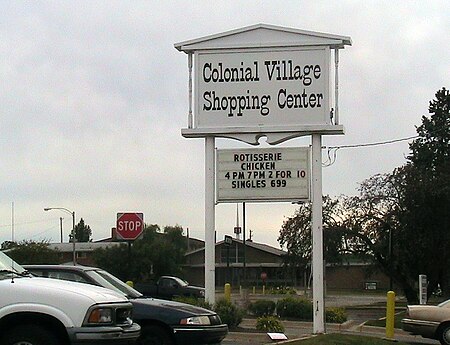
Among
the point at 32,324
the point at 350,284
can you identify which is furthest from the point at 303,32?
the point at 350,284

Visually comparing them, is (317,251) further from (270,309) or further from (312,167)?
(270,309)

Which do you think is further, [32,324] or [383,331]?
[383,331]

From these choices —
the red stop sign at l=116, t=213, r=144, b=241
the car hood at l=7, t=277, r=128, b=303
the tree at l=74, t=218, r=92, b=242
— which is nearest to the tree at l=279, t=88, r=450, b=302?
the red stop sign at l=116, t=213, r=144, b=241

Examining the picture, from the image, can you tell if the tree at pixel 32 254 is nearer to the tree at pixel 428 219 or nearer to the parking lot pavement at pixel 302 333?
the tree at pixel 428 219

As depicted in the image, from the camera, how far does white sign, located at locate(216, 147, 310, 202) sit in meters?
18.8

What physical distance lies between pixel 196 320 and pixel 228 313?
6333 millimetres

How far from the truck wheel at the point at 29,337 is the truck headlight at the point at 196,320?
3.35 meters

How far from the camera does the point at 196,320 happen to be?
12.8m

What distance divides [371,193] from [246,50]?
83.7 feet

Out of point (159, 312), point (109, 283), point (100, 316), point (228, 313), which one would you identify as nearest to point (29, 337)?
point (100, 316)

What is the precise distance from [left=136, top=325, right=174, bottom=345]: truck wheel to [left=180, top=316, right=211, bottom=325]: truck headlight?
0.32m

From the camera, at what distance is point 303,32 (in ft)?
62.2

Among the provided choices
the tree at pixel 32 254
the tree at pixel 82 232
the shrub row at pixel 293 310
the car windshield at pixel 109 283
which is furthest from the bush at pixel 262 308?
the tree at pixel 82 232

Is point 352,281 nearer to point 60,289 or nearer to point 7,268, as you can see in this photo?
point 7,268
